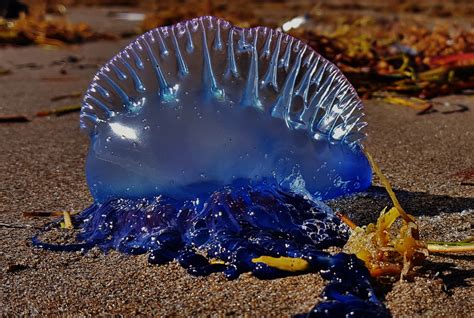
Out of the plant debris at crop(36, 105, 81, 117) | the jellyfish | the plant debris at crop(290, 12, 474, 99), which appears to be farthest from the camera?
the plant debris at crop(290, 12, 474, 99)

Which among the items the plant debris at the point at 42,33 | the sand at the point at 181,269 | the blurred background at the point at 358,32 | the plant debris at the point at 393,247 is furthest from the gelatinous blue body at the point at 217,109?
the plant debris at the point at 42,33

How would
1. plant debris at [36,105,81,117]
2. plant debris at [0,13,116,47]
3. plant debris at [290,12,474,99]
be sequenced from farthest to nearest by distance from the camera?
1. plant debris at [0,13,116,47]
2. plant debris at [290,12,474,99]
3. plant debris at [36,105,81,117]

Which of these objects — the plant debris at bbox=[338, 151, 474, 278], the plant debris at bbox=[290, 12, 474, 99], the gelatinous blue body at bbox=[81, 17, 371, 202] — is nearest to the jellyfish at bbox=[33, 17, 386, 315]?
the gelatinous blue body at bbox=[81, 17, 371, 202]

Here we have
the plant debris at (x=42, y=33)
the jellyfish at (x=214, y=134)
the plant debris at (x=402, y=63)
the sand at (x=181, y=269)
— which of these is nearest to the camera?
the sand at (x=181, y=269)

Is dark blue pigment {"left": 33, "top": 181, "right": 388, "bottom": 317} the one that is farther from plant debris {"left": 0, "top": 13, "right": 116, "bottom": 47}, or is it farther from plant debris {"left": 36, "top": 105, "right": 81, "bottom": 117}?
plant debris {"left": 0, "top": 13, "right": 116, "bottom": 47}

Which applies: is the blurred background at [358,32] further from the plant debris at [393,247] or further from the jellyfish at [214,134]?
the plant debris at [393,247]

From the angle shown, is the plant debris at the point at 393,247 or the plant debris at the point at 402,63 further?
the plant debris at the point at 402,63

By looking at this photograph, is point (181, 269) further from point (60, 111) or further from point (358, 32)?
point (358, 32)
